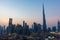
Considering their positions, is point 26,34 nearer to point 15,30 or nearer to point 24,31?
point 24,31

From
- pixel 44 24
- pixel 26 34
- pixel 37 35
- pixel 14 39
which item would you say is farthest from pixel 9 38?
pixel 44 24

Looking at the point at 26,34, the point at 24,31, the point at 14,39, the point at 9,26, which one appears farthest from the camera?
the point at 9,26

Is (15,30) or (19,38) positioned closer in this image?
(19,38)

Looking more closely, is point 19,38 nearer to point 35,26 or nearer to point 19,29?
point 19,29

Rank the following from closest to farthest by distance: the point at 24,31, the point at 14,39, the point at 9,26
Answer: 1. the point at 14,39
2. the point at 24,31
3. the point at 9,26

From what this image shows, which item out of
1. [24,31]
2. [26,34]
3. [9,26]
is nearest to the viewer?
[26,34]

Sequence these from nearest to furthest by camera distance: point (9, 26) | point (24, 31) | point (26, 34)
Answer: point (26, 34) → point (24, 31) → point (9, 26)

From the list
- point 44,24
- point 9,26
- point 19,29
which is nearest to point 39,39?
point 44,24

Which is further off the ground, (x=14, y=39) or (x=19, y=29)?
(x=19, y=29)

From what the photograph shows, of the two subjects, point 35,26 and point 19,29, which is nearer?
point 19,29
